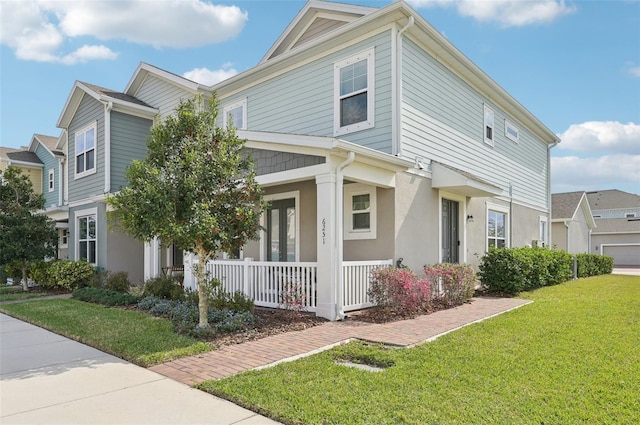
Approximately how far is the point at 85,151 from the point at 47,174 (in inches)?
346

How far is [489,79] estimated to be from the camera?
1292 centimetres

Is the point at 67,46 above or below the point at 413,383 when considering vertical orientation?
above

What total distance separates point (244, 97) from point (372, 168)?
668 centimetres

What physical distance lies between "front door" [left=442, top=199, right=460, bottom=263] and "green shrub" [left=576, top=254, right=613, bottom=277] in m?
8.60

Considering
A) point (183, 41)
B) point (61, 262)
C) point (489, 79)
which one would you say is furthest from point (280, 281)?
point (61, 262)

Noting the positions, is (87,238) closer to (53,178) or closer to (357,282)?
(53,178)

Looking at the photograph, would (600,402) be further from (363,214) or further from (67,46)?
(67,46)

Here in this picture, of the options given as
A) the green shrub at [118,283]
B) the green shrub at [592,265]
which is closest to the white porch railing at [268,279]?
the green shrub at [118,283]

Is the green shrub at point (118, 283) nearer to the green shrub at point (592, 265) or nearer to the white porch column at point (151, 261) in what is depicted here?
the white porch column at point (151, 261)

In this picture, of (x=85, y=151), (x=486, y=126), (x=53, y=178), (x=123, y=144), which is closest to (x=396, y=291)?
(x=486, y=126)

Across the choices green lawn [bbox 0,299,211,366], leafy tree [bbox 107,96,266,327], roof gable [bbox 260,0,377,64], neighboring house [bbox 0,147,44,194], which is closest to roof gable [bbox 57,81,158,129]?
roof gable [bbox 260,0,377,64]

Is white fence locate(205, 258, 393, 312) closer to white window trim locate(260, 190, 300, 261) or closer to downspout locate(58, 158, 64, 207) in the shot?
white window trim locate(260, 190, 300, 261)

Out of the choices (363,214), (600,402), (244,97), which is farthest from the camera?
(244,97)

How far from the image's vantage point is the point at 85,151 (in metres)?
15.8
